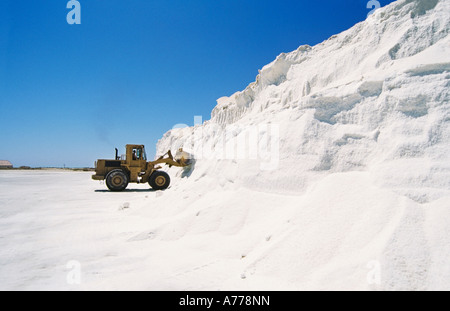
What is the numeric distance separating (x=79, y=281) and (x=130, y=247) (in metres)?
0.94

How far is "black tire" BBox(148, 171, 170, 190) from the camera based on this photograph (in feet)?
36.0

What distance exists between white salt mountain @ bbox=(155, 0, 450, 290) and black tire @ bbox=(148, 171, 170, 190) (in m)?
5.66

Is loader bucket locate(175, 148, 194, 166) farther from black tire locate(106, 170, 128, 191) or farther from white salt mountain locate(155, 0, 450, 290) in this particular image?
white salt mountain locate(155, 0, 450, 290)

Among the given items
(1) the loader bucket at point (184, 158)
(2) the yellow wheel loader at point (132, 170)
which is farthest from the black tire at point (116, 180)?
(1) the loader bucket at point (184, 158)

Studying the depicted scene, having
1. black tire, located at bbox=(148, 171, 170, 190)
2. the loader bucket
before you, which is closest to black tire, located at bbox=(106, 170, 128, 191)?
black tire, located at bbox=(148, 171, 170, 190)

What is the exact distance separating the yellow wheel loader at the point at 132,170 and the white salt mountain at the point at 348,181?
569cm

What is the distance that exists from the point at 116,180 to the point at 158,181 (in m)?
1.75

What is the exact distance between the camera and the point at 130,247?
3307mm

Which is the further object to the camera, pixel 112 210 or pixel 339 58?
pixel 112 210

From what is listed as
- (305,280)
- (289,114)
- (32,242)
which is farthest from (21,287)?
(289,114)

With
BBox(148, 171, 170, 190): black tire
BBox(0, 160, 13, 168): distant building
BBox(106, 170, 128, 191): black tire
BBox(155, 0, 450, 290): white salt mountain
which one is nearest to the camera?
BBox(155, 0, 450, 290): white salt mountain

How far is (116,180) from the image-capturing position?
10656 millimetres

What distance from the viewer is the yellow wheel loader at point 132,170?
35.1ft
